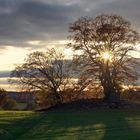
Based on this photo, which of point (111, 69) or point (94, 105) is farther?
point (111, 69)

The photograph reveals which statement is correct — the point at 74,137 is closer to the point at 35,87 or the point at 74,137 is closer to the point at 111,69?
the point at 111,69

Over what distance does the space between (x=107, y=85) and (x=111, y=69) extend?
1781 mm

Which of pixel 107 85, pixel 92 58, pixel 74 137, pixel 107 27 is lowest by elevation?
pixel 74 137

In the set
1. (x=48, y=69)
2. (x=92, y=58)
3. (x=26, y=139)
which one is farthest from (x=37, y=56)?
(x=26, y=139)

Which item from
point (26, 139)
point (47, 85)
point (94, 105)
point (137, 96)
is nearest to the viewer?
point (26, 139)

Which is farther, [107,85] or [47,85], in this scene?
[47,85]

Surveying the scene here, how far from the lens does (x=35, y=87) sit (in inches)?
2293

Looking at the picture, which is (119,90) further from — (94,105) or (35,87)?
(35,87)

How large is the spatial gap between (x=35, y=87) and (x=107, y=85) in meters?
14.0

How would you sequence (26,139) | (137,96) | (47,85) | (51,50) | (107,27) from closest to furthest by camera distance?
(26,139)
(107,27)
(137,96)
(47,85)
(51,50)

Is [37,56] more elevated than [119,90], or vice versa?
[37,56]

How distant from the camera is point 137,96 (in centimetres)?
5269

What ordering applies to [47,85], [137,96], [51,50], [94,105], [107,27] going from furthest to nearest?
[51,50] < [47,85] < [137,96] < [107,27] < [94,105]

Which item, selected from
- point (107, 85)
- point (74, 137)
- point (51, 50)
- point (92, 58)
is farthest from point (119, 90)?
point (74, 137)
